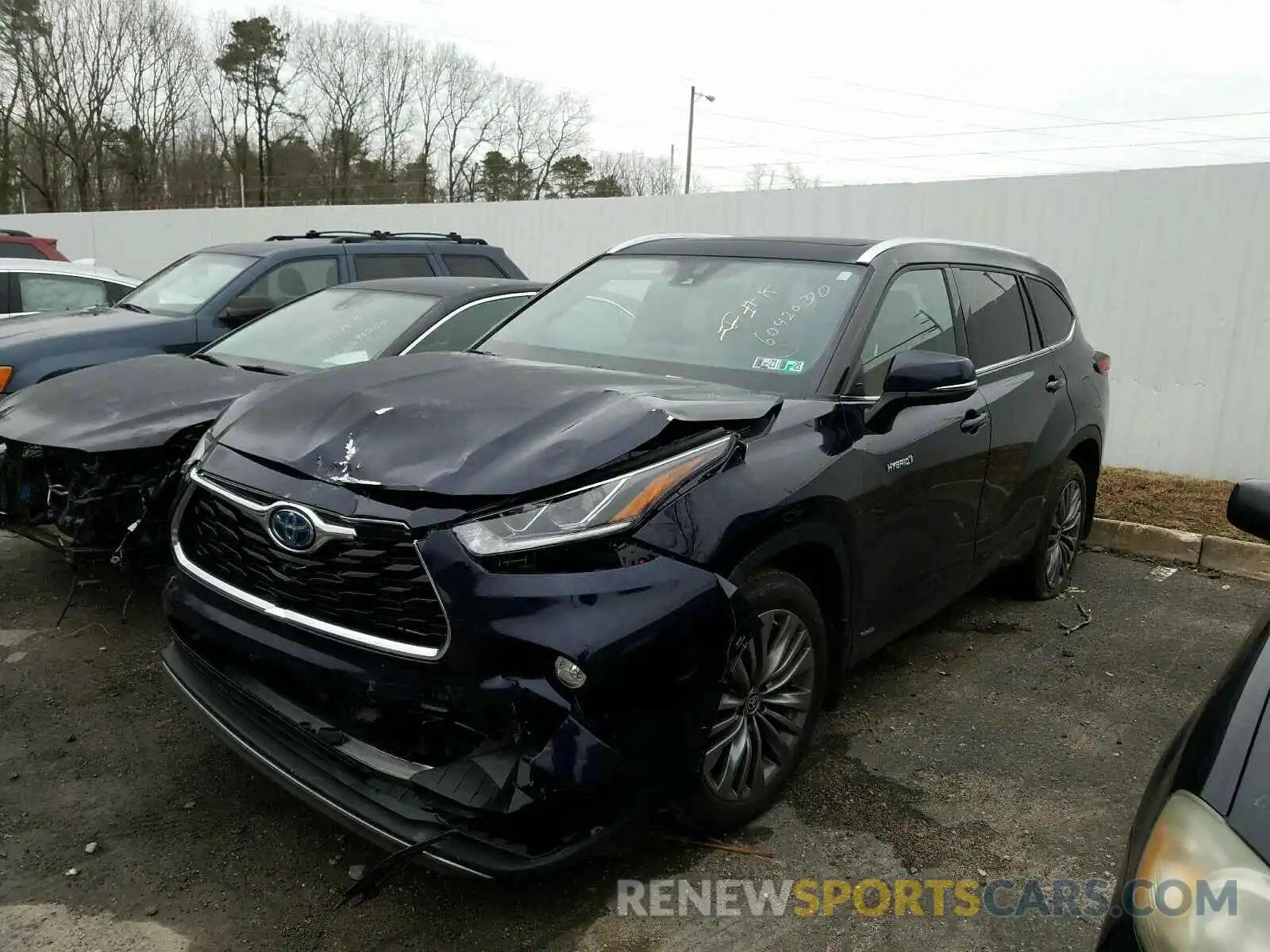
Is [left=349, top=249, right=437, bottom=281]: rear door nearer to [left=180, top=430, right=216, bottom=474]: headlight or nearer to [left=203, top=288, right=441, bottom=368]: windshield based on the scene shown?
[left=203, top=288, right=441, bottom=368]: windshield

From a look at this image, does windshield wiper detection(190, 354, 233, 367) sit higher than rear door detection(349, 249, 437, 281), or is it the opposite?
rear door detection(349, 249, 437, 281)

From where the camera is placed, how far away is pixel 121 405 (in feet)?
14.0

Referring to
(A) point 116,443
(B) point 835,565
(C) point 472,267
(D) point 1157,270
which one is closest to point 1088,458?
(B) point 835,565

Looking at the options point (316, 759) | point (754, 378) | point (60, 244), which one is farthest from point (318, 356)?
point (60, 244)

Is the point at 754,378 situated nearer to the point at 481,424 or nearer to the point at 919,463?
the point at 919,463

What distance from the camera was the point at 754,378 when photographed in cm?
339

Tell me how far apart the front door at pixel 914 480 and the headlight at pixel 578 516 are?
0.97m

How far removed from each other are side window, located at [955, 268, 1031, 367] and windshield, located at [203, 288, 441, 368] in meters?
3.01

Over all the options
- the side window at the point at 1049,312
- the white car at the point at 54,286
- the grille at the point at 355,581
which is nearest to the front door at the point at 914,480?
the side window at the point at 1049,312

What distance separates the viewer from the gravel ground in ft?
8.39

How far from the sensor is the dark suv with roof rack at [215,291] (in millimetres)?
5957

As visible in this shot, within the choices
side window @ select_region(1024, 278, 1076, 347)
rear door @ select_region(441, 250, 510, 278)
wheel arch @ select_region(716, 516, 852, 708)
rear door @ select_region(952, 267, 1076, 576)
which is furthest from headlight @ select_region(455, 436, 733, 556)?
rear door @ select_region(441, 250, 510, 278)

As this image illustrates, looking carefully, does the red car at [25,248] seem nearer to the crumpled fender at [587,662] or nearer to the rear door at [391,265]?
the rear door at [391,265]

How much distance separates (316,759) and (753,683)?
123 centimetres
